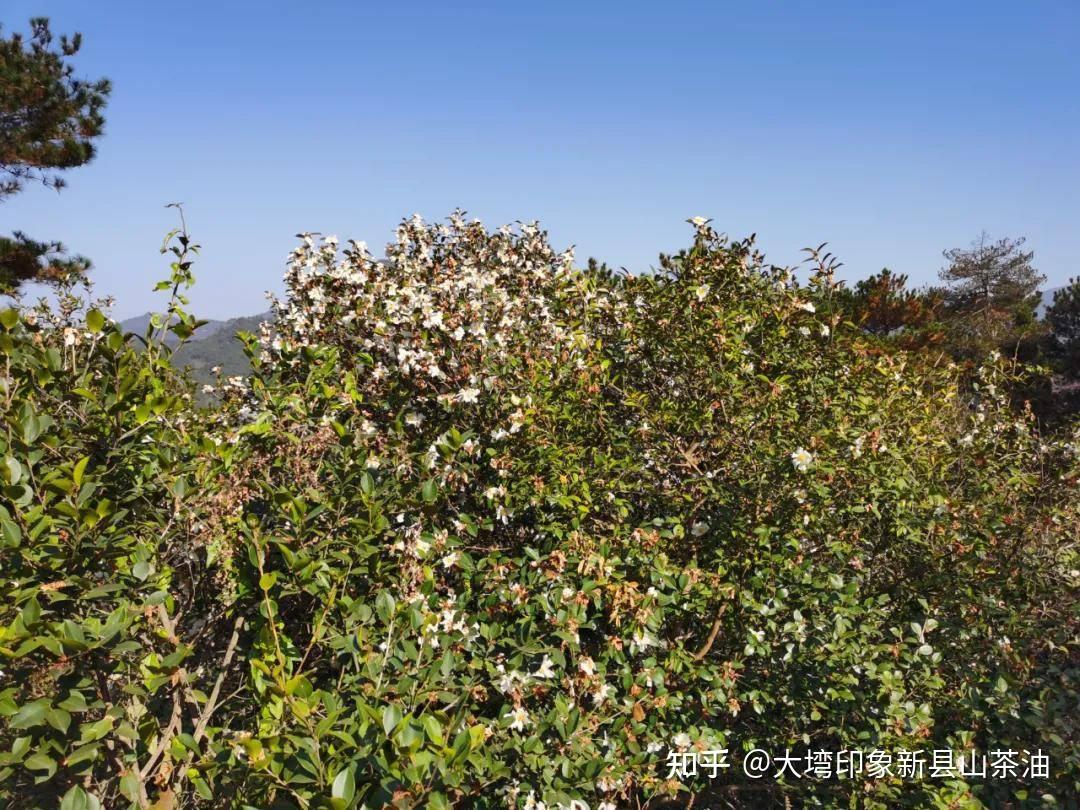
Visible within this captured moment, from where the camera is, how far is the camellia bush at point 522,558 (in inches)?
72.1

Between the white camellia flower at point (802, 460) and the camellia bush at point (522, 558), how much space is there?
0.02 m

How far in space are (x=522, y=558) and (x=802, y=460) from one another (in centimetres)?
135

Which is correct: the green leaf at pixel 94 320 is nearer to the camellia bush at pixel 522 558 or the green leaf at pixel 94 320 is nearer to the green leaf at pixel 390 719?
the camellia bush at pixel 522 558

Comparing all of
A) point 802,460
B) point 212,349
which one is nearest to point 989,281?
point 802,460

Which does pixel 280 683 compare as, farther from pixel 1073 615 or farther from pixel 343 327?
pixel 1073 615

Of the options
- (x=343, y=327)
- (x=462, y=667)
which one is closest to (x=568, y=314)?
(x=343, y=327)

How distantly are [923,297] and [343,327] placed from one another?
Answer: 75.1 feet

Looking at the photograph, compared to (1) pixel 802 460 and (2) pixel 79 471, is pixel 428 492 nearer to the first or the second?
(2) pixel 79 471

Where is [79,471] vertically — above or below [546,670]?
above

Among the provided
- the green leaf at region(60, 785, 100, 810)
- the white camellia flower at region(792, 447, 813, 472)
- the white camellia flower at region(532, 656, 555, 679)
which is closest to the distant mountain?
the green leaf at region(60, 785, 100, 810)

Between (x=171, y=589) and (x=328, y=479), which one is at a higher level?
(x=328, y=479)

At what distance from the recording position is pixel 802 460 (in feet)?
10.3

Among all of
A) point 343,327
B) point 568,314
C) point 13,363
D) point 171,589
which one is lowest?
point 171,589

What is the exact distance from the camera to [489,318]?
12.9ft
